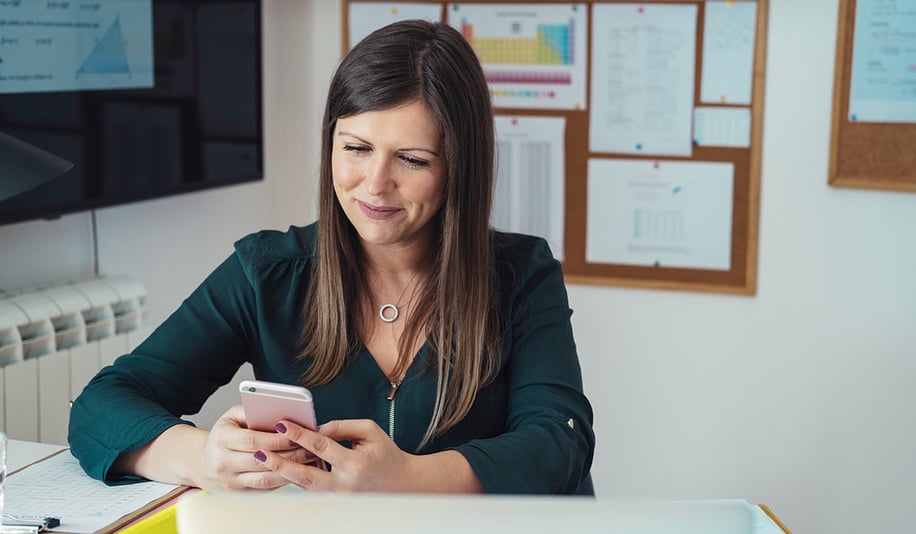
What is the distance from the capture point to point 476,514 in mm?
729

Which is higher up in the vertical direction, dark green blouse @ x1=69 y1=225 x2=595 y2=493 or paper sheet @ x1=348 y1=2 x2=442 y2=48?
paper sheet @ x1=348 y1=2 x2=442 y2=48

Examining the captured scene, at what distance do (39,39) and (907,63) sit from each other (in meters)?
2.06

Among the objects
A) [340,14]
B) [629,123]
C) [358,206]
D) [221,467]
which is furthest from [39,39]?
[629,123]

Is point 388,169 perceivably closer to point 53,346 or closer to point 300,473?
point 300,473

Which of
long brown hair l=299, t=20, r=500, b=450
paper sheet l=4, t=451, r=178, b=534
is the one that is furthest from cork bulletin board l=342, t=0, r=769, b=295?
paper sheet l=4, t=451, r=178, b=534

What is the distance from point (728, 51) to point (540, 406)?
5.55ft

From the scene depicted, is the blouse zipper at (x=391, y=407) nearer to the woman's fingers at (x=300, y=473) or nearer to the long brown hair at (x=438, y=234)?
the long brown hair at (x=438, y=234)

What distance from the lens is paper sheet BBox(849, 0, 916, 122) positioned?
2.71 m

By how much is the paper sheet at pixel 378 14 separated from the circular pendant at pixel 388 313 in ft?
5.48

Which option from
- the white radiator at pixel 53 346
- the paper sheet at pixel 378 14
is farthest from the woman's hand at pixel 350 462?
the paper sheet at pixel 378 14

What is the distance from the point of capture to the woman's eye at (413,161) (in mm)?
1608

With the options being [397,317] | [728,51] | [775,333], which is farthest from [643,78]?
[397,317]

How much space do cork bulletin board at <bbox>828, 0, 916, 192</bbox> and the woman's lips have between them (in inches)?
65.2

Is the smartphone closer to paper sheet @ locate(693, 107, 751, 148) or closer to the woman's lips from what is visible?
the woman's lips
